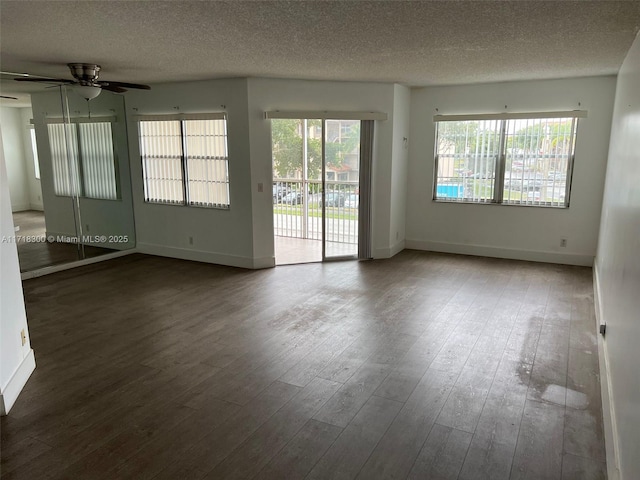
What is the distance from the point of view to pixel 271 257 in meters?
6.15

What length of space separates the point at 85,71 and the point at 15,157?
173cm

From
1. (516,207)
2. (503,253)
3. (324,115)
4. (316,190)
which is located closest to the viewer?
(324,115)

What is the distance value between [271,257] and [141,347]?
2657 mm

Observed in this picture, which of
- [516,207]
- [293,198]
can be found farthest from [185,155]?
[516,207]

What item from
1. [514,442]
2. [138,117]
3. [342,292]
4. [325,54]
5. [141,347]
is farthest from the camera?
[138,117]

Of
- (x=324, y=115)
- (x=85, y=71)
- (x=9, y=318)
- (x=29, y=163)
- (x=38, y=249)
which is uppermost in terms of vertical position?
(x=85, y=71)

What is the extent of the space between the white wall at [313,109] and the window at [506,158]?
0.94 m

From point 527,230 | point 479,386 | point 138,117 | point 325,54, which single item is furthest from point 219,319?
point 527,230

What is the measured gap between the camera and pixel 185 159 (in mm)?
6426

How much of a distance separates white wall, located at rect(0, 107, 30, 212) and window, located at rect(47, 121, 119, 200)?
1.40 ft

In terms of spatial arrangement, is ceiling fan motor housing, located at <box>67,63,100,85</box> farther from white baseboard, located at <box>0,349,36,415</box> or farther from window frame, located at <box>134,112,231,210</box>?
white baseboard, located at <box>0,349,36,415</box>

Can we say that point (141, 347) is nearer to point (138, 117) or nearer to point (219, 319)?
point (219, 319)

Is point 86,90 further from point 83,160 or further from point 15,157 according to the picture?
point 83,160

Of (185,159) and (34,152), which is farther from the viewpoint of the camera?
(185,159)
